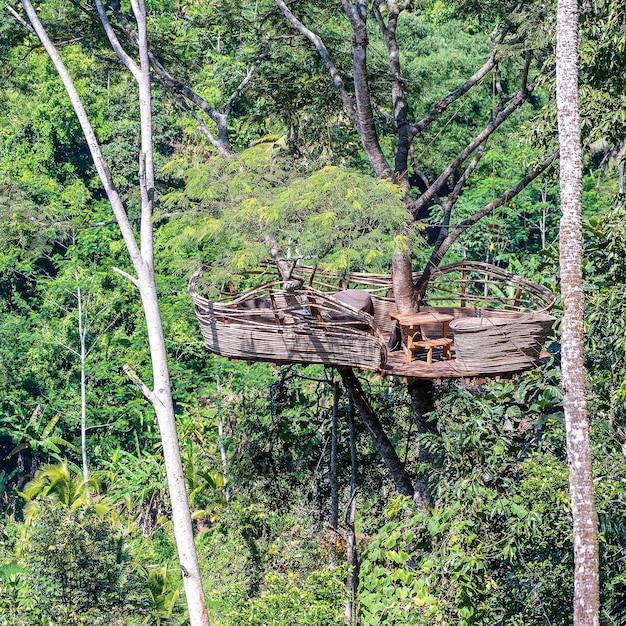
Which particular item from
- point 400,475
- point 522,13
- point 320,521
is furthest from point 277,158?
point 320,521

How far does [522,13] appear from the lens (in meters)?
10.3

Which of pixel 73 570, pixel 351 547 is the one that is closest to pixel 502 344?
pixel 351 547

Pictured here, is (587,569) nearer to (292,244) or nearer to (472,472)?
(472,472)

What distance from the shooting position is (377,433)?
10.5 metres

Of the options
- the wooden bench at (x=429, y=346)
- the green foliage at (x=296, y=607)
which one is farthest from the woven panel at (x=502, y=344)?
the green foliage at (x=296, y=607)

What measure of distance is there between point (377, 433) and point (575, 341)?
4.23m

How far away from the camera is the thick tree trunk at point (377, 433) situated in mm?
10141

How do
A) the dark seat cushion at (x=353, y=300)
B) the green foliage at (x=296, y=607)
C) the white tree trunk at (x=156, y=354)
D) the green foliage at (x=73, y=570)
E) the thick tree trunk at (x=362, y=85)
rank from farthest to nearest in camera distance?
the thick tree trunk at (x=362, y=85)
the green foliage at (x=73, y=570)
the dark seat cushion at (x=353, y=300)
the white tree trunk at (x=156, y=354)
the green foliage at (x=296, y=607)

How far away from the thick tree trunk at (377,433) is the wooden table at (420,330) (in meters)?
0.82

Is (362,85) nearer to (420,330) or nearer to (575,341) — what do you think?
(420,330)

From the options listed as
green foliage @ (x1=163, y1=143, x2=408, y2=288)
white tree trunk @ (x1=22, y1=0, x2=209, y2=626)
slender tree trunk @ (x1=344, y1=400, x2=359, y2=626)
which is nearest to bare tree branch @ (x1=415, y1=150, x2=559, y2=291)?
green foliage @ (x1=163, y1=143, x2=408, y2=288)

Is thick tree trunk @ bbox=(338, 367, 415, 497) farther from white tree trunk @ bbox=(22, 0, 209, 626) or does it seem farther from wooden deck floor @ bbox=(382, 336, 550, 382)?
white tree trunk @ bbox=(22, 0, 209, 626)

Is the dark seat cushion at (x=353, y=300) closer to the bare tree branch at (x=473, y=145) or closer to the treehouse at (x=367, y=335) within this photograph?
the treehouse at (x=367, y=335)

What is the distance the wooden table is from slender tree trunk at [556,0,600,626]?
221cm
